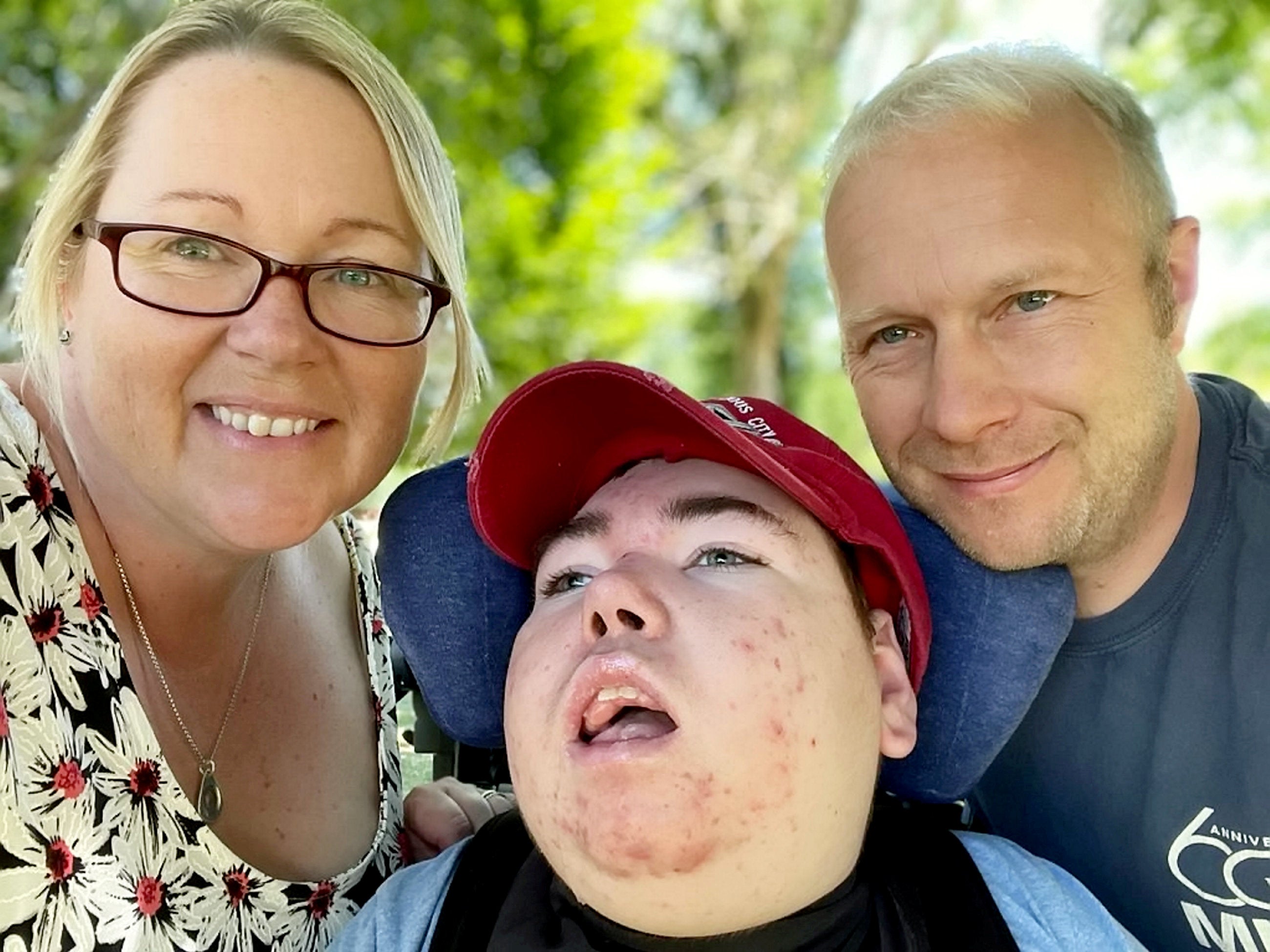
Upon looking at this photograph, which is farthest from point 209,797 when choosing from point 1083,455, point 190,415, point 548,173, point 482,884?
point 548,173

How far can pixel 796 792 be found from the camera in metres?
1.20

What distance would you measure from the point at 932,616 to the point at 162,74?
3.94 feet

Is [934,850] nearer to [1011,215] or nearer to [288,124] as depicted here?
[1011,215]

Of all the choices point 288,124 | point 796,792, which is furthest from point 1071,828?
point 288,124

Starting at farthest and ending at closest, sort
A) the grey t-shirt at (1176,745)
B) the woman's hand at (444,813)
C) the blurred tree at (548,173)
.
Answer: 1. the blurred tree at (548,173)
2. the woman's hand at (444,813)
3. the grey t-shirt at (1176,745)

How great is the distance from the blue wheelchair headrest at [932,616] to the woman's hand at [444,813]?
17 centimetres

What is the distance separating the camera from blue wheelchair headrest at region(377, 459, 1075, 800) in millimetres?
1497

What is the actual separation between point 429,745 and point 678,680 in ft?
3.04

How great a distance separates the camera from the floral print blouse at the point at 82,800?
128 centimetres

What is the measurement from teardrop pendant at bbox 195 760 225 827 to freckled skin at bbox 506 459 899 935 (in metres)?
0.51

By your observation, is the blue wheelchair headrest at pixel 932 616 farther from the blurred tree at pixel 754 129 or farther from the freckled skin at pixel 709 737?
the blurred tree at pixel 754 129

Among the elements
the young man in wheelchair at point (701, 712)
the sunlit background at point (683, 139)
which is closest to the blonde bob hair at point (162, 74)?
the young man in wheelchair at point (701, 712)

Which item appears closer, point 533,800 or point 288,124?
point 533,800

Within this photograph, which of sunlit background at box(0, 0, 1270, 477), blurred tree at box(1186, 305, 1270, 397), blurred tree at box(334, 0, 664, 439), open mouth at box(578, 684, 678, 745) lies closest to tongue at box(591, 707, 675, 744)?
open mouth at box(578, 684, 678, 745)
